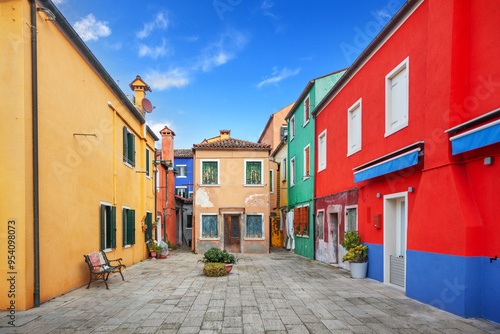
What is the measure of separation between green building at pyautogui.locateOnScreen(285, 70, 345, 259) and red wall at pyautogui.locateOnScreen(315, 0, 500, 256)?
5.89 meters

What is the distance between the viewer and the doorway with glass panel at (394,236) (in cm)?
746

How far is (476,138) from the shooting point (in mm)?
4820

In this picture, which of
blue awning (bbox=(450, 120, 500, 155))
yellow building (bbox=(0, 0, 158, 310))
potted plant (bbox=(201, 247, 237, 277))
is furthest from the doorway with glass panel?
yellow building (bbox=(0, 0, 158, 310))

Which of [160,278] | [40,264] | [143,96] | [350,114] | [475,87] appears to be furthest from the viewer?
[143,96]

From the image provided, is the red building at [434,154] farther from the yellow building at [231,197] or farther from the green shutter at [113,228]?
the yellow building at [231,197]

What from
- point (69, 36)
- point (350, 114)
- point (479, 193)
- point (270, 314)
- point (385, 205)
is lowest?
point (270, 314)

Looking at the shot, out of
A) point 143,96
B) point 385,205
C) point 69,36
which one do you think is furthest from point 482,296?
point 143,96

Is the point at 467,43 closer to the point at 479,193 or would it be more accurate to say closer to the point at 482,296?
the point at 479,193

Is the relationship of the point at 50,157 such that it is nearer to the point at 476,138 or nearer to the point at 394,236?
the point at 476,138

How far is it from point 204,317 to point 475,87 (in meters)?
5.82

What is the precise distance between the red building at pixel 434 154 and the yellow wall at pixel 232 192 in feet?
24.8

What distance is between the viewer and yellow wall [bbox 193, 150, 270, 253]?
16500 millimetres

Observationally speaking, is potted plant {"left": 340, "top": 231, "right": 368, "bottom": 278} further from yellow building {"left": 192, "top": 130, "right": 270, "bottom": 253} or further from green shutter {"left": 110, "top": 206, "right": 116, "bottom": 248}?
yellow building {"left": 192, "top": 130, "right": 270, "bottom": 253}

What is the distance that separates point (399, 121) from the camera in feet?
24.7
